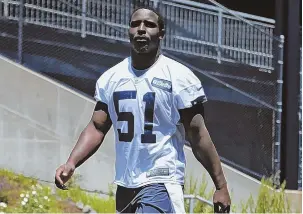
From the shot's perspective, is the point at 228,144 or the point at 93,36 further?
the point at 228,144

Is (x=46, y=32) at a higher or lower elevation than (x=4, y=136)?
higher

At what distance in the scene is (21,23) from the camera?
6.93 metres

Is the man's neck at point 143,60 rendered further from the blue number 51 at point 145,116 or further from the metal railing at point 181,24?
the metal railing at point 181,24

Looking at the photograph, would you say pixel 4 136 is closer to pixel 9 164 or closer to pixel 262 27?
pixel 9 164

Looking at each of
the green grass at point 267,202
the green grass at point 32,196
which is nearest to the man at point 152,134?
the green grass at point 32,196

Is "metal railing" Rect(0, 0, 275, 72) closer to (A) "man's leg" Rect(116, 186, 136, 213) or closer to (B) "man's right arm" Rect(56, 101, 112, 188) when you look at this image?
(B) "man's right arm" Rect(56, 101, 112, 188)

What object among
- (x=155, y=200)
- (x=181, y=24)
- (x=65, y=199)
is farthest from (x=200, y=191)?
(x=155, y=200)

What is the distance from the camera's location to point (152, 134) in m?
4.45

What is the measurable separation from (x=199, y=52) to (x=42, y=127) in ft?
6.04

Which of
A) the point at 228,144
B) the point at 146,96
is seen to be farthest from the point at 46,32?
the point at 146,96

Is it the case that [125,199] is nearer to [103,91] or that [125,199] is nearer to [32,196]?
[103,91]

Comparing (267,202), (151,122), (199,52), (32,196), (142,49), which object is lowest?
(267,202)

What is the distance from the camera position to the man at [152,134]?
4.40 metres

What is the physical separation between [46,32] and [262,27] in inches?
88.3
